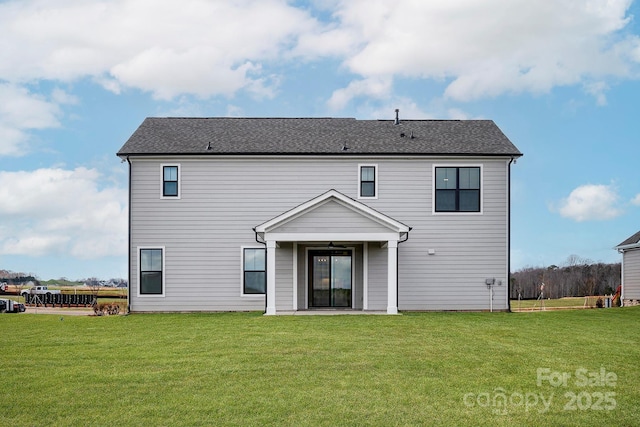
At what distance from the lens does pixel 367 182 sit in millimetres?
21984

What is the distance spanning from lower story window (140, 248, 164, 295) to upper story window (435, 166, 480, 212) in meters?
9.92

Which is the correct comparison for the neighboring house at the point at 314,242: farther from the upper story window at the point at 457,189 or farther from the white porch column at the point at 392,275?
the white porch column at the point at 392,275

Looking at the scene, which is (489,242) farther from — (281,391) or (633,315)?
(281,391)

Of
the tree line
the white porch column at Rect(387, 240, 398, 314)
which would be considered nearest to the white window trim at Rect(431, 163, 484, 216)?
the white porch column at Rect(387, 240, 398, 314)

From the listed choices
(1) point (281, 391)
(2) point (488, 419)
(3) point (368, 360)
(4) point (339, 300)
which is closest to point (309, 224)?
(4) point (339, 300)

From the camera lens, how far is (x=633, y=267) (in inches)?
1132

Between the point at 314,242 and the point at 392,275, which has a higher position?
the point at 314,242

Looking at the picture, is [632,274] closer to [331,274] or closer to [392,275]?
[392,275]

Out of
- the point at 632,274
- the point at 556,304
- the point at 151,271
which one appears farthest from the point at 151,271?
the point at 556,304

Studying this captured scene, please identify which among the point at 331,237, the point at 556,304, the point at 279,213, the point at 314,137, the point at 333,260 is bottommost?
the point at 556,304

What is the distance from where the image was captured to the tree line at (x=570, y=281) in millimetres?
43188

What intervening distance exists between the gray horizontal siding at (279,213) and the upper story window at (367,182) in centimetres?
18

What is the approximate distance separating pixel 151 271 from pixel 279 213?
16.2 feet

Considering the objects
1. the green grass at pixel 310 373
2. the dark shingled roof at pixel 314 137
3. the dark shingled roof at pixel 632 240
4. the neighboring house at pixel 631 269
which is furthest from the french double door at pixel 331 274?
the dark shingled roof at pixel 632 240
